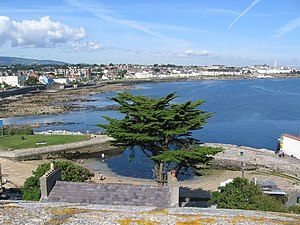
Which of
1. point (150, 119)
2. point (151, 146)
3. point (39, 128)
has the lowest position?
point (39, 128)

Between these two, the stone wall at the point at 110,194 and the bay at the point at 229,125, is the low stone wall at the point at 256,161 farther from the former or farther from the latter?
the stone wall at the point at 110,194

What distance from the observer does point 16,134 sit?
43.9 metres

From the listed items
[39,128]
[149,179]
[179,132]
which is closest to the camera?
[179,132]

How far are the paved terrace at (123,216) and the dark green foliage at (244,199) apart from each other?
5.61 meters

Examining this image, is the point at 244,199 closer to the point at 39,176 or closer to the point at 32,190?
the point at 39,176

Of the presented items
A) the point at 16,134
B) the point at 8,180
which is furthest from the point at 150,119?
the point at 16,134

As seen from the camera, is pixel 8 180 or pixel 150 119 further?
pixel 8 180

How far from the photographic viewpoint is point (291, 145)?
35.0m

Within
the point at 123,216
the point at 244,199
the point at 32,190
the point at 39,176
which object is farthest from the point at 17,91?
the point at 123,216

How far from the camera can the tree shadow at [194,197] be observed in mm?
20198

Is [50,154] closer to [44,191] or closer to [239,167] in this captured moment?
[239,167]

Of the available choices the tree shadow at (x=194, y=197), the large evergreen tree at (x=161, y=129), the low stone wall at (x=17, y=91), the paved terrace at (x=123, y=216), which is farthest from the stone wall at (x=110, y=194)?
the low stone wall at (x=17, y=91)

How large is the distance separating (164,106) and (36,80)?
137m

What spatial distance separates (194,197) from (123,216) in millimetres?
14722
